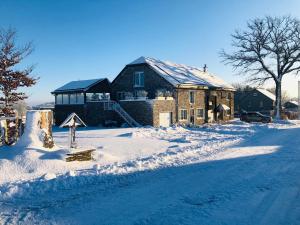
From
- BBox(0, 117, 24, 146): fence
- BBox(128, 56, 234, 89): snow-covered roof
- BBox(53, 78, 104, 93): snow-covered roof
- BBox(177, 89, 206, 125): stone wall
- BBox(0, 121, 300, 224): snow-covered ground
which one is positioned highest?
BBox(128, 56, 234, 89): snow-covered roof

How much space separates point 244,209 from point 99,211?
3234mm

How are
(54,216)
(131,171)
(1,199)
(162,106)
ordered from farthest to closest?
(162,106), (131,171), (1,199), (54,216)

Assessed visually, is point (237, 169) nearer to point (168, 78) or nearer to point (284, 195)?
point (284, 195)

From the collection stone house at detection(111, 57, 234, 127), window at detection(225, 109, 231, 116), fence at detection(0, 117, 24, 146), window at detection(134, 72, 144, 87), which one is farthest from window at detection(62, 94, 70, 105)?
fence at detection(0, 117, 24, 146)

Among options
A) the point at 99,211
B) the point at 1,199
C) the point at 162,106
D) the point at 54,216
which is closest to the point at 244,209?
the point at 99,211

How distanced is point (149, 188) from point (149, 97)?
27.8m

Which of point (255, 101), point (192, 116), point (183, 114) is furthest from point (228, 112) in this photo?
point (255, 101)

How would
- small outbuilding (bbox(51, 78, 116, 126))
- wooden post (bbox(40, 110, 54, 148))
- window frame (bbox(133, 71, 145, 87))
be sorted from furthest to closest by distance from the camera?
window frame (bbox(133, 71, 145, 87)) < small outbuilding (bbox(51, 78, 116, 126)) < wooden post (bbox(40, 110, 54, 148))

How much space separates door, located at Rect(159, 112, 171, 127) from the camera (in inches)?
1288

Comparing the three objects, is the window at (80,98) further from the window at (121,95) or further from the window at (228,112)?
the window at (228,112)

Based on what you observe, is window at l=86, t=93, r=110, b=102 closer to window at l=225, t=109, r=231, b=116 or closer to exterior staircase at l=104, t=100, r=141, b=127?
exterior staircase at l=104, t=100, r=141, b=127

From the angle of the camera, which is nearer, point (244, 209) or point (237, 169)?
point (244, 209)

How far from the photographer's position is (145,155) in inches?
582

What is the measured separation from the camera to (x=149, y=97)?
36.7 metres
